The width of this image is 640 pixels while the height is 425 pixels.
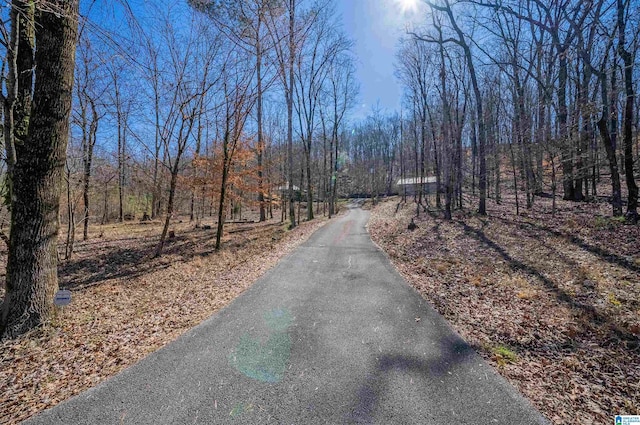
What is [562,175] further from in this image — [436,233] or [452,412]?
[452,412]

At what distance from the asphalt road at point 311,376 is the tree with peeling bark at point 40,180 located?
208 centimetres

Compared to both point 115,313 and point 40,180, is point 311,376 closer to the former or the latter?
point 115,313

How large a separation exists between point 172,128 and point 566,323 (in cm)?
1098

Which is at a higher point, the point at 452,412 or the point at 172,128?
the point at 172,128

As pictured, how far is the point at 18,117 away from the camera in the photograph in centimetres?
469

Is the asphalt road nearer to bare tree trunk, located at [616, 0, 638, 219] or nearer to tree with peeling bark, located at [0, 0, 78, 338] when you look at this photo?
tree with peeling bark, located at [0, 0, 78, 338]

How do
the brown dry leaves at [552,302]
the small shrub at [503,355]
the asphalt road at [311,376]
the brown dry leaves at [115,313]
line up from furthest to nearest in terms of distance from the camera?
1. the small shrub at [503,355]
2. the brown dry leaves at [115,313]
3. the brown dry leaves at [552,302]
4. the asphalt road at [311,376]

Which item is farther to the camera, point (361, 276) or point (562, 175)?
point (562, 175)

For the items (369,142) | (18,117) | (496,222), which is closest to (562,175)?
(496,222)

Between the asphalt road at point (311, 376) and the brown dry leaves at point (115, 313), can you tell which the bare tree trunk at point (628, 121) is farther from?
the brown dry leaves at point (115, 313)

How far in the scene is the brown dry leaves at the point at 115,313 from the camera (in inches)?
113

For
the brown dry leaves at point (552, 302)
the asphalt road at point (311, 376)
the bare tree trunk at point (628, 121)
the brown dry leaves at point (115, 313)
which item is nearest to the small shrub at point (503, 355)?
the brown dry leaves at point (552, 302)

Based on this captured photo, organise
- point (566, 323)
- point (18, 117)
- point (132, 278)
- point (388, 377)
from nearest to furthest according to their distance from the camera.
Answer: point (388, 377)
point (566, 323)
point (18, 117)
point (132, 278)

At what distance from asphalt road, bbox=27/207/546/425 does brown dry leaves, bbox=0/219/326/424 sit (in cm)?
40
